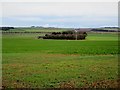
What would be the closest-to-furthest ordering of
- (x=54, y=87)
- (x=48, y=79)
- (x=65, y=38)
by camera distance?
(x=54, y=87), (x=48, y=79), (x=65, y=38)

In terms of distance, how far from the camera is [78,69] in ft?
49.6

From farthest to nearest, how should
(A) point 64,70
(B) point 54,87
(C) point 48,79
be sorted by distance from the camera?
(A) point 64,70 < (C) point 48,79 < (B) point 54,87

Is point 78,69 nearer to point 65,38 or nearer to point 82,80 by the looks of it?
point 82,80

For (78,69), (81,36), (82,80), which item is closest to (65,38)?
(81,36)

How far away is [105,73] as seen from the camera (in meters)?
13.6

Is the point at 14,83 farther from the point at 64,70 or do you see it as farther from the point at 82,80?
the point at 64,70

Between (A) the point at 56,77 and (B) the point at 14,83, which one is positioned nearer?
(B) the point at 14,83

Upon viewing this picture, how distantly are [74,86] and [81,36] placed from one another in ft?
150

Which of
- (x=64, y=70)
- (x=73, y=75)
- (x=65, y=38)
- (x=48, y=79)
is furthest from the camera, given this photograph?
(x=65, y=38)

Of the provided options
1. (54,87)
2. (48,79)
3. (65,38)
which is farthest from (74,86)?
(65,38)

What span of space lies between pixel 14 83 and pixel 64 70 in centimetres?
391

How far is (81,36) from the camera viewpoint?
184ft

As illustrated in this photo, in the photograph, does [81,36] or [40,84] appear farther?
Result: [81,36]

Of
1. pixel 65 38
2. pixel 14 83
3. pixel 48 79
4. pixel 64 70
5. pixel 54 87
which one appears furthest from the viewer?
pixel 65 38
